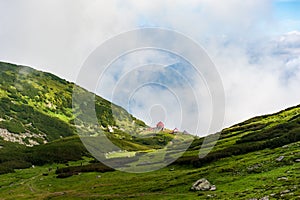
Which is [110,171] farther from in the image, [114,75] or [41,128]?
[41,128]

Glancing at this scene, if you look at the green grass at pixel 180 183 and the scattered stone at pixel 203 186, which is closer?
the green grass at pixel 180 183

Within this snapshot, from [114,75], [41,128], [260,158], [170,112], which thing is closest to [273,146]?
[260,158]

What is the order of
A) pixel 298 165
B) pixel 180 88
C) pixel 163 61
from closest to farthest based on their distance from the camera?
pixel 298 165
pixel 180 88
pixel 163 61

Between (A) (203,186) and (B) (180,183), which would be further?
(B) (180,183)

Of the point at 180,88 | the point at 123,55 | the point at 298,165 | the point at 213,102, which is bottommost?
the point at 298,165

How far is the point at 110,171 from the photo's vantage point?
83.6 metres

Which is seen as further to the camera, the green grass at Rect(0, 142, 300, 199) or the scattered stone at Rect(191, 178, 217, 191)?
the scattered stone at Rect(191, 178, 217, 191)

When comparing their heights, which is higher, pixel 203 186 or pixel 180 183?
pixel 180 183

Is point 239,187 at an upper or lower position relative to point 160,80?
lower

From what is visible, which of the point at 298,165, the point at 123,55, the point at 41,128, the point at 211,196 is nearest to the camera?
the point at 211,196

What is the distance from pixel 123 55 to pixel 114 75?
4300mm

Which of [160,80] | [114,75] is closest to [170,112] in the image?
[160,80]

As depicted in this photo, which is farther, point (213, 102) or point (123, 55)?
point (123, 55)

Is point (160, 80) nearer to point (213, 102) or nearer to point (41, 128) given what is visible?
point (213, 102)
